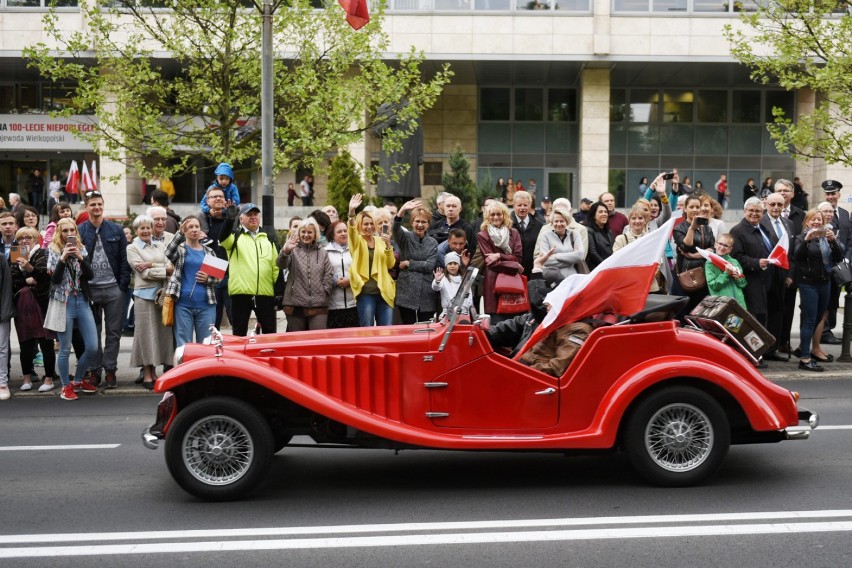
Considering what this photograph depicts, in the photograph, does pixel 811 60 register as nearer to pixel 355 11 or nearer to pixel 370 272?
pixel 355 11

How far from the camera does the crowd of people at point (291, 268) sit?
1044 cm

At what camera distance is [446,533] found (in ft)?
18.4

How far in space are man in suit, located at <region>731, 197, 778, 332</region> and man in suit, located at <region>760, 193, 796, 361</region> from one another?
0.24 m

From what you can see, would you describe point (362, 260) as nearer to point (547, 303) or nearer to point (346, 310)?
point (346, 310)

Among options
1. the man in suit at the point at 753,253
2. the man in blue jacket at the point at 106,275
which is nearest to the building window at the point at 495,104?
the man in suit at the point at 753,253

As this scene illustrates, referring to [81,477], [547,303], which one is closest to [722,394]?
[547,303]

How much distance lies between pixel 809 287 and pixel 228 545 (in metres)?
8.79

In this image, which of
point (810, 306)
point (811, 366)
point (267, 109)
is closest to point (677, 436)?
point (811, 366)

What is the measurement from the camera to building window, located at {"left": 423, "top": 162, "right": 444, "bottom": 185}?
37781 mm

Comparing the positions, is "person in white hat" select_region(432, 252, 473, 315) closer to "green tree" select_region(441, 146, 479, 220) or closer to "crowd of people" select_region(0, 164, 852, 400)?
"crowd of people" select_region(0, 164, 852, 400)

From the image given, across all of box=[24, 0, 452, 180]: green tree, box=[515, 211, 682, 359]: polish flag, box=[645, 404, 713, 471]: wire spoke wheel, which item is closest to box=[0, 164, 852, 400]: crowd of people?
box=[515, 211, 682, 359]: polish flag

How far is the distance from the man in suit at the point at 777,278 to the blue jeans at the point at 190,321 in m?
6.87

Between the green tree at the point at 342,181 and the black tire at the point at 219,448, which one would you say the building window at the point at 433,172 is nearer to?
the green tree at the point at 342,181

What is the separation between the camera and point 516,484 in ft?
22.1
